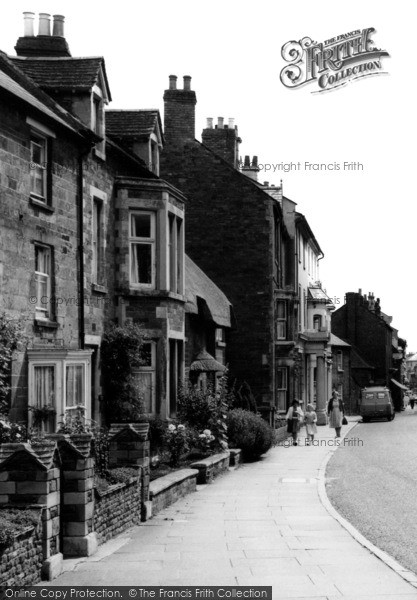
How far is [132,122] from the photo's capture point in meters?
29.5

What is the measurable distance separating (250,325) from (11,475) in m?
30.6

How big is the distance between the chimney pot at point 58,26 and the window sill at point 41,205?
25.0 ft

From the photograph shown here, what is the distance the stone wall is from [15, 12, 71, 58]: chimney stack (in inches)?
698

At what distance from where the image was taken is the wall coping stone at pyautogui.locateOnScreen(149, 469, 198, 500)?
18016 mm

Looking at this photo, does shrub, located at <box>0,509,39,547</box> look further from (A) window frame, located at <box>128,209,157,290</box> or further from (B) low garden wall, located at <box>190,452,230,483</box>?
(A) window frame, located at <box>128,209,157,290</box>

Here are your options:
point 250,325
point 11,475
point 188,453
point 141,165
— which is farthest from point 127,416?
point 250,325

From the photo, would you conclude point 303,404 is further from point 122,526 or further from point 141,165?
point 122,526

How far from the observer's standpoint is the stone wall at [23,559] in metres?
10.3

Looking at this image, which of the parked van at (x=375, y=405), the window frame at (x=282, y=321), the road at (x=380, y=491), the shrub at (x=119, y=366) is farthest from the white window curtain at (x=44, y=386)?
the parked van at (x=375, y=405)

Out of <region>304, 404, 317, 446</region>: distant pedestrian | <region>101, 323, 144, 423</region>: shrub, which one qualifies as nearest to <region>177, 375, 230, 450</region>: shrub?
<region>101, 323, 144, 423</region>: shrub

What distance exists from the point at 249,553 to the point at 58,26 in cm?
1796

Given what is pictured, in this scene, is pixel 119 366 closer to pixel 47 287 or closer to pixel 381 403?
pixel 47 287

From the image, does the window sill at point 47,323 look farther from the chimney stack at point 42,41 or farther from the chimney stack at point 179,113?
the chimney stack at point 179,113

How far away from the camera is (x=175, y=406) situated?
27.5 metres
